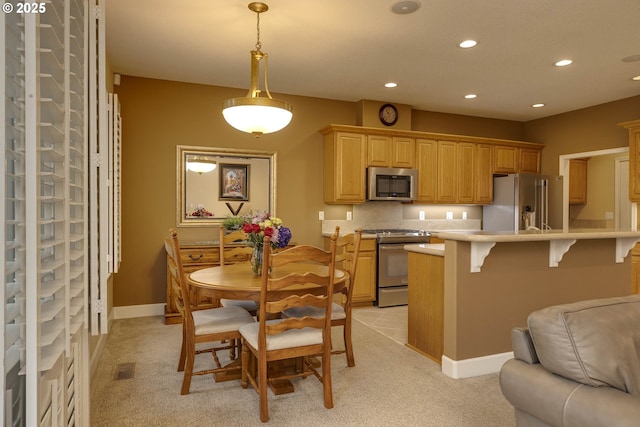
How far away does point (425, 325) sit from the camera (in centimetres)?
339

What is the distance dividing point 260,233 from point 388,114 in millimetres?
3456

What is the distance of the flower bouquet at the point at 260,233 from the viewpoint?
2777 millimetres

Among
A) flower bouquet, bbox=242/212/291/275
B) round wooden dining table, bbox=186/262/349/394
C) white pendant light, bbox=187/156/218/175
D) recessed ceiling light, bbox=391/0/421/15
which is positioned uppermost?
recessed ceiling light, bbox=391/0/421/15

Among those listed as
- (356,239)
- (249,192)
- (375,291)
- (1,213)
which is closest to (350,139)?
(249,192)

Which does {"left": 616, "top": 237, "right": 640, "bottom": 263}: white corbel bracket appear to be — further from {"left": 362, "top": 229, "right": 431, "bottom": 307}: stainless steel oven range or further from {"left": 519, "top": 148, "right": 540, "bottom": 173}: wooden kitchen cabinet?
{"left": 519, "top": 148, "right": 540, "bottom": 173}: wooden kitchen cabinet

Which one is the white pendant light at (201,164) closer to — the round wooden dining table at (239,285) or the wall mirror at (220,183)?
the wall mirror at (220,183)

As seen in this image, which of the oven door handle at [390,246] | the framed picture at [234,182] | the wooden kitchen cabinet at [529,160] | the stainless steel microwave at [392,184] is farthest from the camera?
the wooden kitchen cabinet at [529,160]

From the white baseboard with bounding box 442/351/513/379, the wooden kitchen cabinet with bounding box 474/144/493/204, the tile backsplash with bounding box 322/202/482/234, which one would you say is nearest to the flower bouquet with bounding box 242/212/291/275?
the white baseboard with bounding box 442/351/513/379

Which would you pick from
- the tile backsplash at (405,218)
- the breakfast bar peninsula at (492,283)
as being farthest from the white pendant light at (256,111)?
the tile backsplash at (405,218)

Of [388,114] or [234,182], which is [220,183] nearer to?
[234,182]

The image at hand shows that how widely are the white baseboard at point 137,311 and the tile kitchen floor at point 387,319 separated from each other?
2.22 meters

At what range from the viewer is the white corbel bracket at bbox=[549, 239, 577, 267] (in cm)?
325

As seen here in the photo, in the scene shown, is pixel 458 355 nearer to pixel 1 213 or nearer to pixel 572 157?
pixel 1 213

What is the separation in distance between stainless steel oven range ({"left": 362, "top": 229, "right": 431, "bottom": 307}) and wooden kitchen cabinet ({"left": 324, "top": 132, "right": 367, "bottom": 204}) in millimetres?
640
